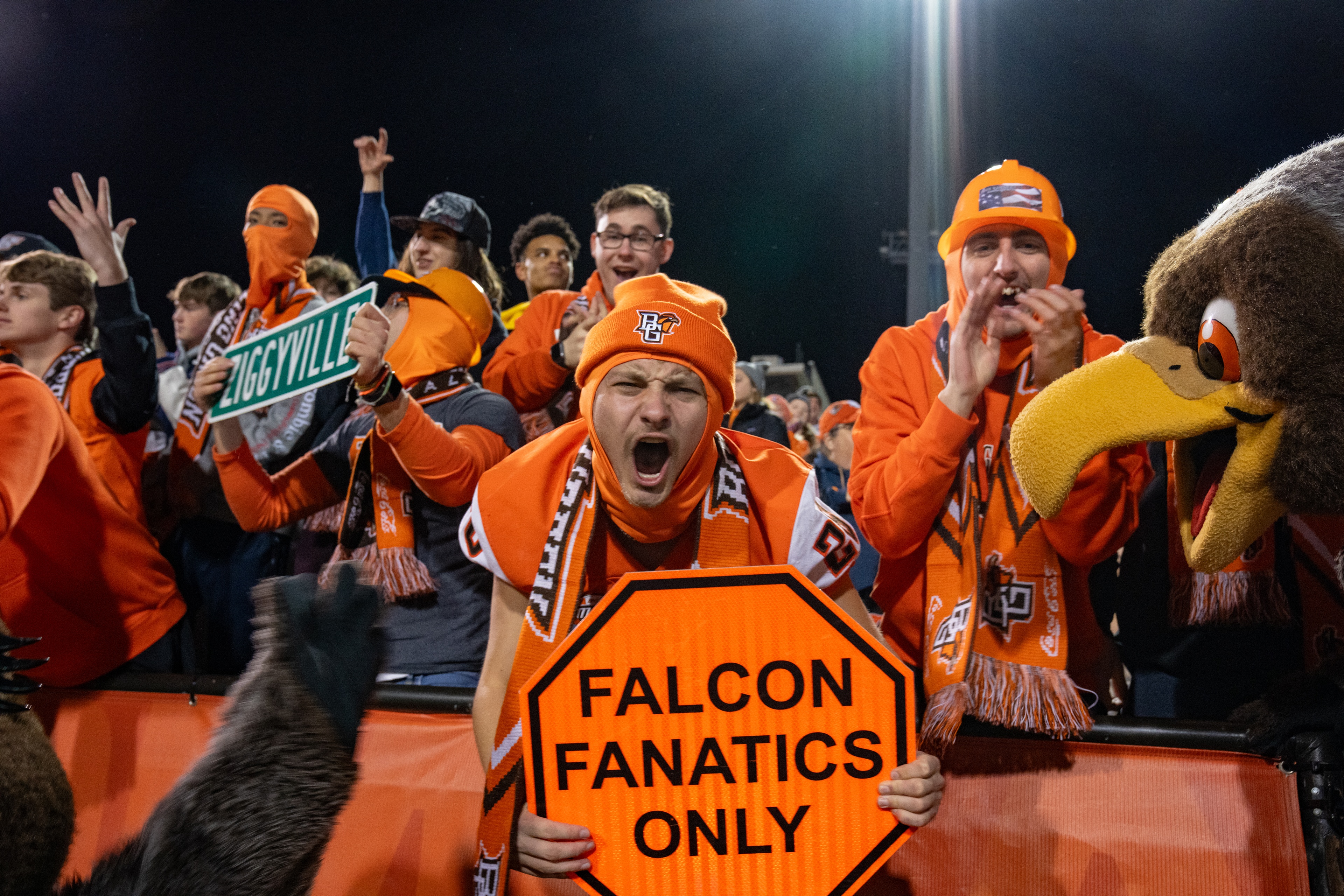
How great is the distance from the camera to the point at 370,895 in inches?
98.5

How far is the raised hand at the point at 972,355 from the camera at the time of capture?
230cm

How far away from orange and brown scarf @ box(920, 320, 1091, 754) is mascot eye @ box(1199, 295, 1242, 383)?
58 cm

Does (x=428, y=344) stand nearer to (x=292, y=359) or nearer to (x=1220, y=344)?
(x=292, y=359)

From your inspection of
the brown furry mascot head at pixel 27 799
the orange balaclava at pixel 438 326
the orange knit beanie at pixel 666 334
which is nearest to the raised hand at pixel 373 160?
the orange balaclava at pixel 438 326

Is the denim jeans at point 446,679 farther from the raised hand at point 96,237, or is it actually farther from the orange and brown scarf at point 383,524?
the raised hand at point 96,237

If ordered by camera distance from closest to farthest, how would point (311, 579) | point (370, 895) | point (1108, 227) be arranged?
point (311, 579)
point (370, 895)
point (1108, 227)

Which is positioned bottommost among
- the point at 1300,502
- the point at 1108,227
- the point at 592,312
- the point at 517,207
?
the point at 1300,502

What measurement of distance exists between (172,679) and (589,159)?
1109cm

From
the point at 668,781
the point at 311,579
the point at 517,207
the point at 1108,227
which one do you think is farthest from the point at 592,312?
the point at 517,207

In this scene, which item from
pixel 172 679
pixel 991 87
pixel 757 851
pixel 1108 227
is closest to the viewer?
pixel 757 851

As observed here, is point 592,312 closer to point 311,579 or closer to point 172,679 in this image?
point 172,679

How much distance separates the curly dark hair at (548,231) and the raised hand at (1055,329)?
371 cm

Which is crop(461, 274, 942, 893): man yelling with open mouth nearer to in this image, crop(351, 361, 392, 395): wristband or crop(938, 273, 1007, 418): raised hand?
crop(938, 273, 1007, 418): raised hand

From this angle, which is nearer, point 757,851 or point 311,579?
point 311,579
